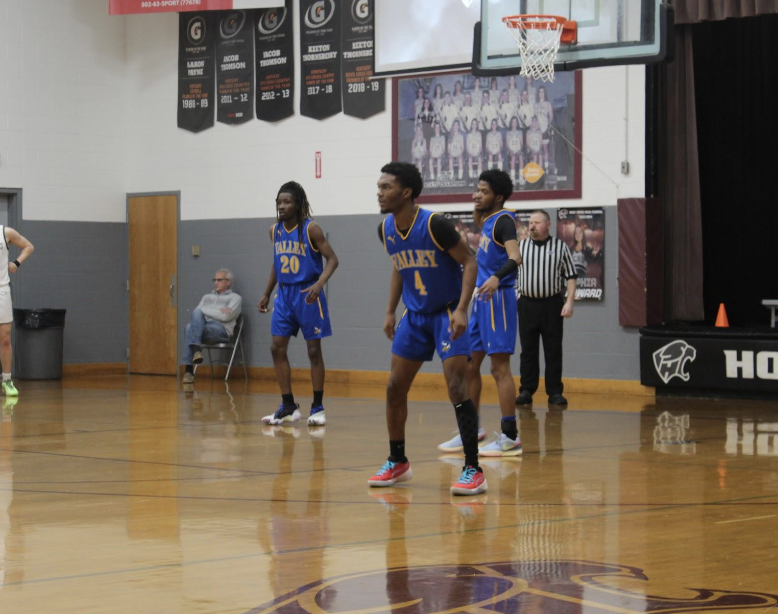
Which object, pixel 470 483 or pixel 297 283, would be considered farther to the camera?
pixel 297 283

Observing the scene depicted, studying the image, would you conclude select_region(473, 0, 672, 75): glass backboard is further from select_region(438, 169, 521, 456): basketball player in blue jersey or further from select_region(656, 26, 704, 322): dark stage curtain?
select_region(438, 169, 521, 456): basketball player in blue jersey

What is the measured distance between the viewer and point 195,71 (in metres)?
17.3

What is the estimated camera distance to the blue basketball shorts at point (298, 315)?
400 inches

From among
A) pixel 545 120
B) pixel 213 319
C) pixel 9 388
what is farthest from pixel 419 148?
pixel 9 388

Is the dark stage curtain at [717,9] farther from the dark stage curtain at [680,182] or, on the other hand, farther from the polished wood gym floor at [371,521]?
the polished wood gym floor at [371,521]

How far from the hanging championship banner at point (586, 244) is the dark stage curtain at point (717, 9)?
7.54 ft

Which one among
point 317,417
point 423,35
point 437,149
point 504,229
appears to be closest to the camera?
point 504,229

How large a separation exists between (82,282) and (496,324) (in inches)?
411

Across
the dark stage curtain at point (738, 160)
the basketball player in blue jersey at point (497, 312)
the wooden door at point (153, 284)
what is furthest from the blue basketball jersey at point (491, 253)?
the wooden door at point (153, 284)

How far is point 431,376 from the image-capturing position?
49.9 ft

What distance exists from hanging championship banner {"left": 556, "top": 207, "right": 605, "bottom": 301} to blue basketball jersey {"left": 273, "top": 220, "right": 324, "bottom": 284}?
467 centimetres

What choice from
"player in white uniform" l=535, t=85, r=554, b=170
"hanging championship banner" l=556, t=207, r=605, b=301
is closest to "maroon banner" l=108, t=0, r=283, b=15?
"player in white uniform" l=535, t=85, r=554, b=170

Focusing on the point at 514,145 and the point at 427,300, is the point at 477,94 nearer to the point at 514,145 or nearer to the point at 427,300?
the point at 514,145

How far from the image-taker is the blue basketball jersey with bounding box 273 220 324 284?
33.2 feet
